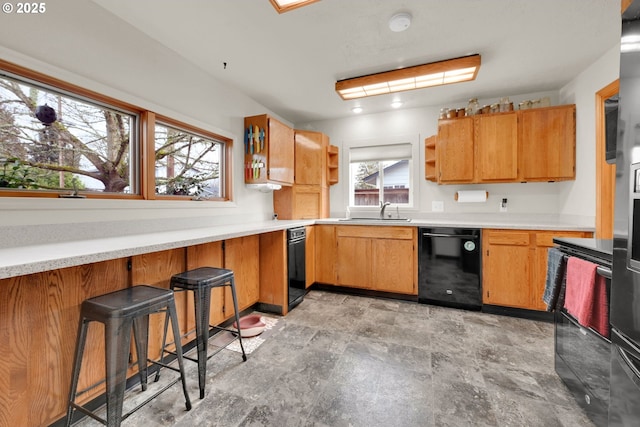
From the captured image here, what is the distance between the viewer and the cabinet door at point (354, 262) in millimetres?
3408

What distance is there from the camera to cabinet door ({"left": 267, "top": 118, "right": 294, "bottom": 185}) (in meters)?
3.12

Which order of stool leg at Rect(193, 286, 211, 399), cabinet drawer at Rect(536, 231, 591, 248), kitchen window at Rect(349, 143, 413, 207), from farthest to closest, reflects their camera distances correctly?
kitchen window at Rect(349, 143, 413, 207) < cabinet drawer at Rect(536, 231, 591, 248) < stool leg at Rect(193, 286, 211, 399)

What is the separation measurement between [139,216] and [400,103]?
336 cm

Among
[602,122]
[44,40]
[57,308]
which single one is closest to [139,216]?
[57,308]

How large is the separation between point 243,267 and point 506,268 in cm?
283

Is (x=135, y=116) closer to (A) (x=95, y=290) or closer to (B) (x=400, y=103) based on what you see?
(A) (x=95, y=290)

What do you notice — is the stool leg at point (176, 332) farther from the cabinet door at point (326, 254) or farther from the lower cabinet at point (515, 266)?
the lower cabinet at point (515, 266)

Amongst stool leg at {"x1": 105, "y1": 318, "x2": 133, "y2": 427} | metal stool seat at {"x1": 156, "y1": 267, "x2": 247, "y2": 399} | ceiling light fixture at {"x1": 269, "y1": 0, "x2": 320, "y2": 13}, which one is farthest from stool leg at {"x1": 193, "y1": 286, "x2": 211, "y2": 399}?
ceiling light fixture at {"x1": 269, "y1": 0, "x2": 320, "y2": 13}

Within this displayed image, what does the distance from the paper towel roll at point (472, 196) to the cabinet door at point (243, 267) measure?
2682 mm

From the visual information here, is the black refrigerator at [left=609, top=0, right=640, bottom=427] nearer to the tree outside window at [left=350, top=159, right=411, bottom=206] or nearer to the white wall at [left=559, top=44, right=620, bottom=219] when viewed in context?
the white wall at [left=559, top=44, right=620, bottom=219]

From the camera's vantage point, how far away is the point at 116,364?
1.20 m

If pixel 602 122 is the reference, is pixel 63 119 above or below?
below

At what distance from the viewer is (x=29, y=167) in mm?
1535

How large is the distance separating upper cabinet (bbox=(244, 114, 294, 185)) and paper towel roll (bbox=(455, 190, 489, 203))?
2.41m
